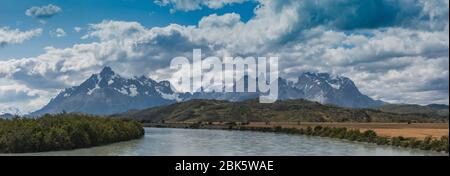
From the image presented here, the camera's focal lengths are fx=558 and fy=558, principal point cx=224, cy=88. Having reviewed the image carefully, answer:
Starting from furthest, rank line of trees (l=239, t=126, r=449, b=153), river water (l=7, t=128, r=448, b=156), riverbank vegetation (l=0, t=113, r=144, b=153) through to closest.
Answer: line of trees (l=239, t=126, r=449, b=153) → riverbank vegetation (l=0, t=113, r=144, b=153) → river water (l=7, t=128, r=448, b=156)

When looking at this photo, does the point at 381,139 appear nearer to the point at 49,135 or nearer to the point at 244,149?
the point at 244,149

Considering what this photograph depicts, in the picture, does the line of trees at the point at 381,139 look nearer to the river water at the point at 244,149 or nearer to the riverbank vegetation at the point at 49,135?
the river water at the point at 244,149

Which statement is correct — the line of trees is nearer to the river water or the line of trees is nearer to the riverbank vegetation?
the river water

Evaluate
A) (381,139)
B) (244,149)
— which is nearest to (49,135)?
(244,149)

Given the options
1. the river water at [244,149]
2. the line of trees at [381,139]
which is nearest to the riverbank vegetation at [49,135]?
the river water at [244,149]

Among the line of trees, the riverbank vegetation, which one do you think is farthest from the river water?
the riverbank vegetation

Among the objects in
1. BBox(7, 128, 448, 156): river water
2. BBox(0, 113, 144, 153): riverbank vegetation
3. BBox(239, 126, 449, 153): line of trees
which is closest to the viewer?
BBox(7, 128, 448, 156): river water

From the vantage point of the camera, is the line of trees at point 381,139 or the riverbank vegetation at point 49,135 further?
the line of trees at point 381,139
